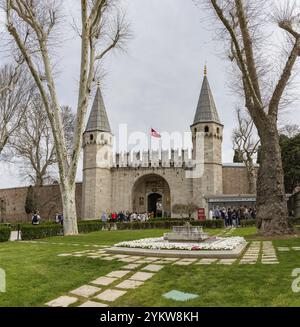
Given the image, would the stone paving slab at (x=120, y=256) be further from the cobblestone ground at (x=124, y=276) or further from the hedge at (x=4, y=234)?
the hedge at (x=4, y=234)

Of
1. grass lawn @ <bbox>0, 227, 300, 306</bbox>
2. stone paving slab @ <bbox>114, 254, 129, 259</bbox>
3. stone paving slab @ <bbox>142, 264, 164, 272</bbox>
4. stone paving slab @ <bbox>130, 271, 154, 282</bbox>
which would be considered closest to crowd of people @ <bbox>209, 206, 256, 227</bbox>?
stone paving slab @ <bbox>114, 254, 129, 259</bbox>

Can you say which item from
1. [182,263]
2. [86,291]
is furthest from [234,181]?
[86,291]

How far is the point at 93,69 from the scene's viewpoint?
17094 millimetres

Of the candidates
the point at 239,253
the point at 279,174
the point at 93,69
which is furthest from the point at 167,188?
the point at 239,253

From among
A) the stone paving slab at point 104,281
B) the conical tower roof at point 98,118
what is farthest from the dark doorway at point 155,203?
the stone paving slab at point 104,281

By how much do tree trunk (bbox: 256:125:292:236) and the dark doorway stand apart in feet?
88.5

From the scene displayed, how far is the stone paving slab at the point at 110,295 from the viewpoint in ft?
16.2

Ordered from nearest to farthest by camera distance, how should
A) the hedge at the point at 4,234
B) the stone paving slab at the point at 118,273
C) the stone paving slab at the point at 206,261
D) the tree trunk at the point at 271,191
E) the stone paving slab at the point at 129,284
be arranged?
the stone paving slab at the point at 129,284
the stone paving slab at the point at 118,273
the stone paving slab at the point at 206,261
the tree trunk at the point at 271,191
the hedge at the point at 4,234

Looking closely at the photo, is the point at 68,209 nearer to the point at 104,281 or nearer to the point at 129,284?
the point at 104,281

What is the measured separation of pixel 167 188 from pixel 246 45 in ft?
89.7

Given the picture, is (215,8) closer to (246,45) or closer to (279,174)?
(246,45)

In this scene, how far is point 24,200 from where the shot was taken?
42.3 meters

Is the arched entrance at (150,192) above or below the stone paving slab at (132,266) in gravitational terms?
above

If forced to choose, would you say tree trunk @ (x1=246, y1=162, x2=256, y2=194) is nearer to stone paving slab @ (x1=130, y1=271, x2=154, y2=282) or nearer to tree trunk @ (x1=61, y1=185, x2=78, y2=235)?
tree trunk @ (x1=61, y1=185, x2=78, y2=235)
